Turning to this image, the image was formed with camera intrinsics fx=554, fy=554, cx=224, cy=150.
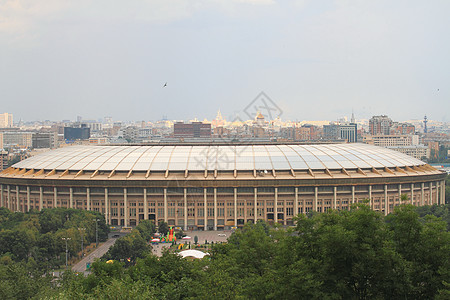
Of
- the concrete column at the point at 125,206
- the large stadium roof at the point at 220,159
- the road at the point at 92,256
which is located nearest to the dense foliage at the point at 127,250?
the road at the point at 92,256

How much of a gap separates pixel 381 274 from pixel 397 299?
1304 millimetres

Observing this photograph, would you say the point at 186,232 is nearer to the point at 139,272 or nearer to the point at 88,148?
the point at 88,148

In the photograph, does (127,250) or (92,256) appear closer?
(127,250)

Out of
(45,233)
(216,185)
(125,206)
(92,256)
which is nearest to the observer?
(92,256)

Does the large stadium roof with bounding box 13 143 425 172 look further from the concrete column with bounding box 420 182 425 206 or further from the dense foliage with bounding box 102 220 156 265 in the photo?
the dense foliage with bounding box 102 220 156 265

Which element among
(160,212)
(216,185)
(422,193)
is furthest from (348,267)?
(422,193)

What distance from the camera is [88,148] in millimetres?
86875

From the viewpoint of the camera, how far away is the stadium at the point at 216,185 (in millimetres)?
71812

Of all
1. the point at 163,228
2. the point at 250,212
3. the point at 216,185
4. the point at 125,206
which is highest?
the point at 216,185

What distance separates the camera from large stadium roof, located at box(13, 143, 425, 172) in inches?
2906

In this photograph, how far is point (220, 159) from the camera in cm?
7581

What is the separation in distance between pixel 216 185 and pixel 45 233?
71.5 ft

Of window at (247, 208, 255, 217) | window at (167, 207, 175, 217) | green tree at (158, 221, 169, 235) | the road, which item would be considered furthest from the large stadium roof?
the road

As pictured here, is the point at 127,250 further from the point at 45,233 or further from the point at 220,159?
the point at 220,159
